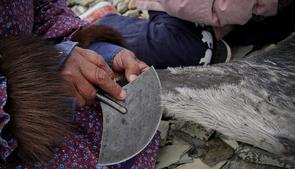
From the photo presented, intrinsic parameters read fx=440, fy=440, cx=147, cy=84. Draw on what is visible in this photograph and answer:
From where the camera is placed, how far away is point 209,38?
1726 millimetres

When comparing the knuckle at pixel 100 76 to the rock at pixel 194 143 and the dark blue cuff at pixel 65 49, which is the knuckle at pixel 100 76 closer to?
the dark blue cuff at pixel 65 49

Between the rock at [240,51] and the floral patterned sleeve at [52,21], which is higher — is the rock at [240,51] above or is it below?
below

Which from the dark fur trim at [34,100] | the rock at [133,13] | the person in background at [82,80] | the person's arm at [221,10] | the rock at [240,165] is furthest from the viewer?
the rock at [133,13]

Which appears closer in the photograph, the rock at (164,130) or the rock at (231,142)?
the rock at (231,142)

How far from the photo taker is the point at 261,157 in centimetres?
117

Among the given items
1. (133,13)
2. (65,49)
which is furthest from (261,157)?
(133,13)

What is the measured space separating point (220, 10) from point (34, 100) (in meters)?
0.86

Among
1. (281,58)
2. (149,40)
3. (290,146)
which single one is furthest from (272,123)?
(149,40)

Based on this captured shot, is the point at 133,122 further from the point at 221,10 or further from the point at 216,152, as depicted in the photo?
the point at 221,10

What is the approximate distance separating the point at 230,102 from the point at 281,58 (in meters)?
0.26

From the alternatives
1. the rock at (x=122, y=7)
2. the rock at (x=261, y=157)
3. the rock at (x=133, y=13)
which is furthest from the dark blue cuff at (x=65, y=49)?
the rock at (x=122, y=7)

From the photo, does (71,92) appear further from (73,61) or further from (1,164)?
(1,164)

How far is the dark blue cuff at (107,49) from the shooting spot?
1277mm

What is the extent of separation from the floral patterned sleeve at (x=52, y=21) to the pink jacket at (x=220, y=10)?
15.7 inches
